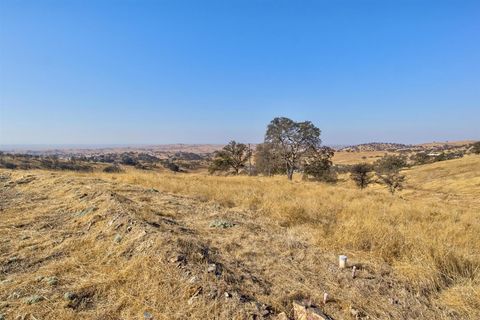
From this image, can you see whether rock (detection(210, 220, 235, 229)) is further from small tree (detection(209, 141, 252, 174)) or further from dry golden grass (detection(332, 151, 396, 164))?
dry golden grass (detection(332, 151, 396, 164))

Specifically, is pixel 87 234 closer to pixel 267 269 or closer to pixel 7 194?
pixel 267 269

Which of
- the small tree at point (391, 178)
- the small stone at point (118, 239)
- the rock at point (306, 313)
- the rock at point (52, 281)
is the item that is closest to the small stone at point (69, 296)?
the rock at point (52, 281)

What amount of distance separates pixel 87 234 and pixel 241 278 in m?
3.32

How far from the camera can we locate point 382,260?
4.72 metres

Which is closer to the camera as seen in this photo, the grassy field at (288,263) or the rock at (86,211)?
the grassy field at (288,263)

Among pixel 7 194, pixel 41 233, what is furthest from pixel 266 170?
pixel 41 233

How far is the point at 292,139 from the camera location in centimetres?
3888

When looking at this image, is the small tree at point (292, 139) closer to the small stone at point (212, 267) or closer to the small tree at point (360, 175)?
the small tree at point (360, 175)

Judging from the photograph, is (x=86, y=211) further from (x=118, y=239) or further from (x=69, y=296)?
(x=69, y=296)

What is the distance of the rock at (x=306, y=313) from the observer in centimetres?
304

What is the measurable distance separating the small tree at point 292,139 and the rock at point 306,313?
116 ft

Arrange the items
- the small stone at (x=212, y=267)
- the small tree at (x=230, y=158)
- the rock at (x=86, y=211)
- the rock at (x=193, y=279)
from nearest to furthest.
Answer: the rock at (x=193, y=279), the small stone at (x=212, y=267), the rock at (x=86, y=211), the small tree at (x=230, y=158)

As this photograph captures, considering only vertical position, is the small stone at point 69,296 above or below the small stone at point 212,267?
below

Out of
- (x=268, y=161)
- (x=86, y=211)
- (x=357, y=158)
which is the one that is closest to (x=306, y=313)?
(x=86, y=211)
